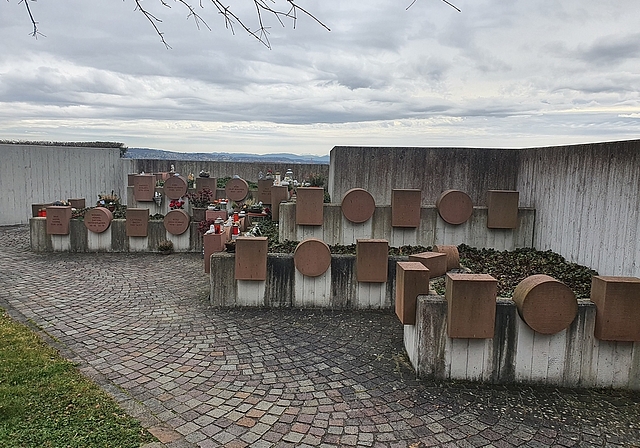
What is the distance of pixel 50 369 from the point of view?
168 inches

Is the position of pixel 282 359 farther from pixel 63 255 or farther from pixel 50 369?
pixel 63 255

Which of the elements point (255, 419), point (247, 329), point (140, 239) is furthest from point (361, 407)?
point (140, 239)

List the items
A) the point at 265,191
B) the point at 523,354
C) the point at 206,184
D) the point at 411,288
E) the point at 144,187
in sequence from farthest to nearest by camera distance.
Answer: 1. the point at 206,184
2. the point at 144,187
3. the point at 265,191
4. the point at 411,288
5. the point at 523,354

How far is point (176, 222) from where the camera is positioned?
10.2m

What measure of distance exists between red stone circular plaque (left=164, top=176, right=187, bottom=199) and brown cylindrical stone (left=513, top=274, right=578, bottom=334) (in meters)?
9.78

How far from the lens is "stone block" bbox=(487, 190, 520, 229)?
25.1 feet

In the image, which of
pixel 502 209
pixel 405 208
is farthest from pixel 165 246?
pixel 502 209

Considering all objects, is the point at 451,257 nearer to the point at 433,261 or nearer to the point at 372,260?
the point at 433,261

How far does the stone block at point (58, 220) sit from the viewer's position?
9836 mm

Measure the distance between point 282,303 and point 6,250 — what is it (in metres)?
7.40

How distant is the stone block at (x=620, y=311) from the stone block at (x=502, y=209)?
3641 mm

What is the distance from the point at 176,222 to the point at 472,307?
7565mm

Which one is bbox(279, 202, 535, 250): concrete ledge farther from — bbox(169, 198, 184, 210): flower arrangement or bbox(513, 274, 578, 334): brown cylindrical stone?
bbox(169, 198, 184, 210): flower arrangement

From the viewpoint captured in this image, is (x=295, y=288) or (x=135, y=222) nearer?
(x=295, y=288)
